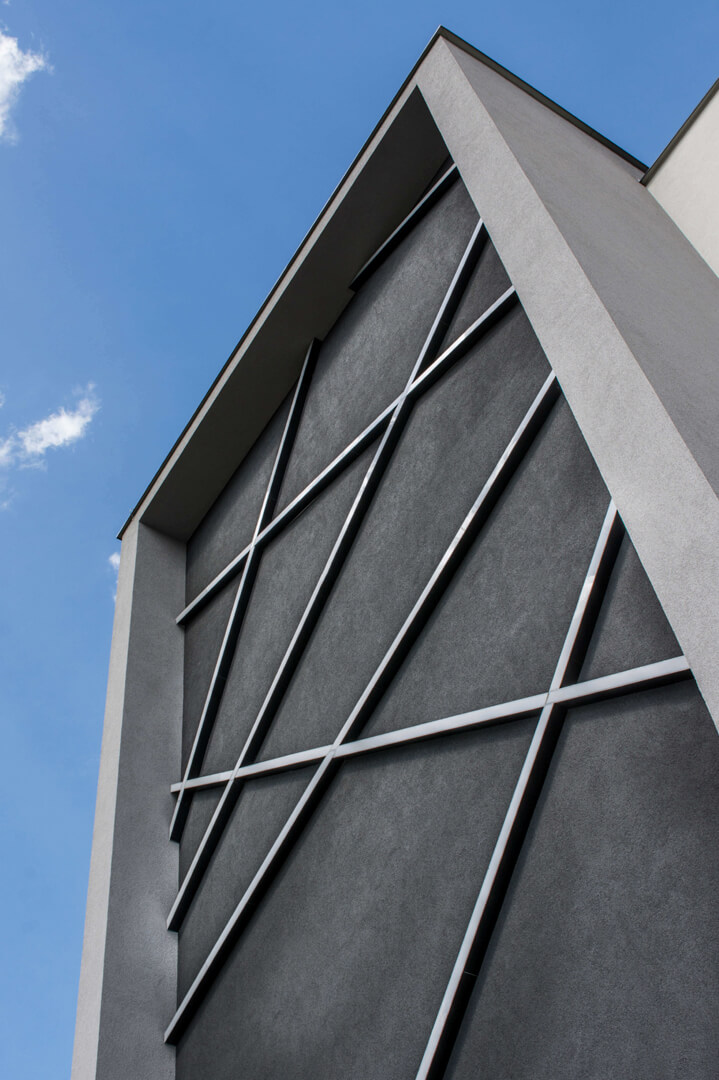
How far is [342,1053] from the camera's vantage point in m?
5.61

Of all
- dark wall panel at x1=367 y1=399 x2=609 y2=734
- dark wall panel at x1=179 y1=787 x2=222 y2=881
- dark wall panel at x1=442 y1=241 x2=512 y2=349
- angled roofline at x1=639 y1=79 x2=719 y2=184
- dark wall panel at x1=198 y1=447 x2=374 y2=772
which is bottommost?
dark wall panel at x1=367 y1=399 x2=609 y2=734

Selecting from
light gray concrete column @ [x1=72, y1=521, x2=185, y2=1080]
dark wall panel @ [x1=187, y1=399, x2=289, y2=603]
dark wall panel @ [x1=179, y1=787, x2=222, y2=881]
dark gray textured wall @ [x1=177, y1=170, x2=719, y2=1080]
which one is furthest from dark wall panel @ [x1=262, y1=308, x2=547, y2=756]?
dark wall panel @ [x1=187, y1=399, x2=289, y2=603]

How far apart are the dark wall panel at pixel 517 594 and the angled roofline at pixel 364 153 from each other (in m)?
4.43

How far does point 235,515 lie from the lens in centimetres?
1141

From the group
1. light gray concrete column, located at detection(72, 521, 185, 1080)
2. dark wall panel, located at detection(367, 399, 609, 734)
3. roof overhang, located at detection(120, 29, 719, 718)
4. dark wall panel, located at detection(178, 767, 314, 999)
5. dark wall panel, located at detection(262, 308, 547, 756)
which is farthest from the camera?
light gray concrete column, located at detection(72, 521, 185, 1080)

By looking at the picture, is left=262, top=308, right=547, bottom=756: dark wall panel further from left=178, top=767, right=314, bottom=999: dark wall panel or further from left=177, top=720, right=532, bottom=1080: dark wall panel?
left=177, top=720, right=532, bottom=1080: dark wall panel

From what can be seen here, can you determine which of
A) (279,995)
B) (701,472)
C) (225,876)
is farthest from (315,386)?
(701,472)

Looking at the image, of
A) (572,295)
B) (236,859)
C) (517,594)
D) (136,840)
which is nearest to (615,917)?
(517,594)

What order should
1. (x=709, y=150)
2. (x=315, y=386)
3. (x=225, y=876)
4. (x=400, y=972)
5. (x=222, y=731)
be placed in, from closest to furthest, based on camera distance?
(x=400, y=972)
(x=709, y=150)
(x=225, y=876)
(x=222, y=731)
(x=315, y=386)

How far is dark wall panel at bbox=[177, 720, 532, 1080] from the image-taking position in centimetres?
514

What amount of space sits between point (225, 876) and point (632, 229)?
6.42 m

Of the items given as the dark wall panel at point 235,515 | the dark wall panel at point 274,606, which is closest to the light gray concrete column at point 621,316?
the dark wall panel at point 274,606

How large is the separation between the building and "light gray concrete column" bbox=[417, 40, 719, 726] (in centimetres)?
2

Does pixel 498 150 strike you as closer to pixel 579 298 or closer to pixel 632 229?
pixel 632 229
